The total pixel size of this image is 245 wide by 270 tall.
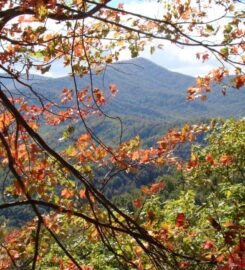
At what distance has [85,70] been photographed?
17.8 feet

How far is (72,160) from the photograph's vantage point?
5590 mm

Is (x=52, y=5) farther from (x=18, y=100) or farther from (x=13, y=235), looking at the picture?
(x=13, y=235)

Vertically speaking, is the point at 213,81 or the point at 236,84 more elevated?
the point at 213,81

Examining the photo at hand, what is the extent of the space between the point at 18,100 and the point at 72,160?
1.15 metres

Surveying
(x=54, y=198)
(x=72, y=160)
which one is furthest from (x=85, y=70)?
(x=54, y=198)

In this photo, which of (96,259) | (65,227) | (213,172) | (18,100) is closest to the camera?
(18,100)

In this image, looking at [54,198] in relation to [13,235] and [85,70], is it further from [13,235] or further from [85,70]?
[85,70]

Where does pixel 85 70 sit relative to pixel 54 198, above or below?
above

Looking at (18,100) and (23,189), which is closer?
(23,189)

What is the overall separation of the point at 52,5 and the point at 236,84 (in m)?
2.79

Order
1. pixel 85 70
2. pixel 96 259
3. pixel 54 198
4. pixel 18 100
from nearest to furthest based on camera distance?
pixel 54 198, pixel 85 70, pixel 18 100, pixel 96 259

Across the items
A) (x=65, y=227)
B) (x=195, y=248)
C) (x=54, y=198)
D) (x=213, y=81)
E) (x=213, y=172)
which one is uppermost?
(x=213, y=172)

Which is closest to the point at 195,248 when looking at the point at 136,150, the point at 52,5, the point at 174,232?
the point at 174,232

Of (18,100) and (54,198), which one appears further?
(18,100)
